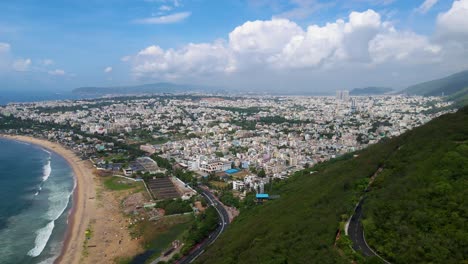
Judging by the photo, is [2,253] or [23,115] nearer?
[2,253]

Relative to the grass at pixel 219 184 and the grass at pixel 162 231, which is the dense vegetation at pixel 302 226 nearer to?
the grass at pixel 162 231

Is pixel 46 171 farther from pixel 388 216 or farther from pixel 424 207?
pixel 424 207

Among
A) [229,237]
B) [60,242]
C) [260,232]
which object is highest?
[260,232]

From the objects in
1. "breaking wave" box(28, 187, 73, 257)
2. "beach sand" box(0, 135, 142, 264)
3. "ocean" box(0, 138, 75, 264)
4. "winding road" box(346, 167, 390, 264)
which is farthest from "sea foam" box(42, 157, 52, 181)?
"winding road" box(346, 167, 390, 264)

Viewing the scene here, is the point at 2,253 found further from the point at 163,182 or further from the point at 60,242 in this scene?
the point at 163,182

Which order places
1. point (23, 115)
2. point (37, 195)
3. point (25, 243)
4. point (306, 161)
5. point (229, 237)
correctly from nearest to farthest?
1. point (229, 237)
2. point (25, 243)
3. point (37, 195)
4. point (306, 161)
5. point (23, 115)

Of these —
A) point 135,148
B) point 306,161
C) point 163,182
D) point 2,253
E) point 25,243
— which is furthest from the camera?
point 135,148

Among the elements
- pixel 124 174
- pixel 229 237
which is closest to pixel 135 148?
pixel 124 174
